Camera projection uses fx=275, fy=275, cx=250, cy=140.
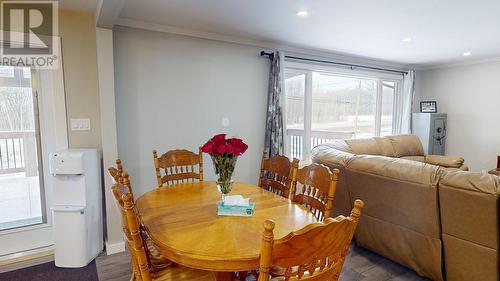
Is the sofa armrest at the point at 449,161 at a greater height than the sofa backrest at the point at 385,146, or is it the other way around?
the sofa backrest at the point at 385,146

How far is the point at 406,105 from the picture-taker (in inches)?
228

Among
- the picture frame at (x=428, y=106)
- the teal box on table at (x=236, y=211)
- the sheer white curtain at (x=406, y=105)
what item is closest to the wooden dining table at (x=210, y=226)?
the teal box on table at (x=236, y=211)

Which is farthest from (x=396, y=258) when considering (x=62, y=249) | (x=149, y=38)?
(x=149, y=38)

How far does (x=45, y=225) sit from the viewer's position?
2.79 metres

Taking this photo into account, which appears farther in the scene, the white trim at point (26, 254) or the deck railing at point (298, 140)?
the deck railing at point (298, 140)

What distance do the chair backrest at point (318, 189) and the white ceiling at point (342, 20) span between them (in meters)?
1.51

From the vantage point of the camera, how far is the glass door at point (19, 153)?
103 inches

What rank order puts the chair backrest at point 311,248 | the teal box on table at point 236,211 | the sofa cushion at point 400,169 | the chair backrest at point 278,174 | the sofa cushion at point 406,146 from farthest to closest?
the sofa cushion at point 406,146 < the chair backrest at point 278,174 < the sofa cushion at point 400,169 < the teal box on table at point 236,211 < the chair backrest at point 311,248

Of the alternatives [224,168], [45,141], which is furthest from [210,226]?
[45,141]

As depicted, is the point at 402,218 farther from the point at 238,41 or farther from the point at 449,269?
the point at 238,41

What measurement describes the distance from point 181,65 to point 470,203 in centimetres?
299

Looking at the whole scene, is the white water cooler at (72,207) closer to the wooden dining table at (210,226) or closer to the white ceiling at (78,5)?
the wooden dining table at (210,226)

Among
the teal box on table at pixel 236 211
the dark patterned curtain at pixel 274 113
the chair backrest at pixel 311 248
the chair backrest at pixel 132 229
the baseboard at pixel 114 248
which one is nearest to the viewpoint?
the chair backrest at pixel 311 248

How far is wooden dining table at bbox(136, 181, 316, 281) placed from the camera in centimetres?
120
